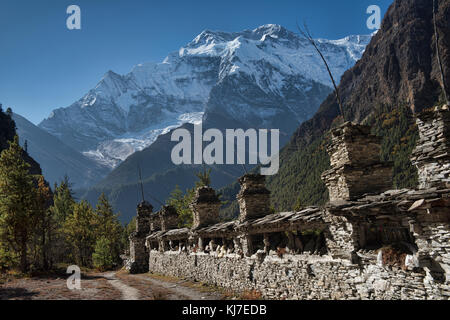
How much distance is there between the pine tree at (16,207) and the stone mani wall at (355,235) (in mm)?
16761

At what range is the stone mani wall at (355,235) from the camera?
7.00 meters

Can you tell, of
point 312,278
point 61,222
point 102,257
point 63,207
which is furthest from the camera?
point 63,207

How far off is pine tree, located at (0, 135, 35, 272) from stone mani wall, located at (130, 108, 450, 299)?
16.8m

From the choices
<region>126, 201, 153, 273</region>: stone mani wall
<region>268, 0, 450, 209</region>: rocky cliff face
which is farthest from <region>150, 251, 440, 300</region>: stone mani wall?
<region>268, 0, 450, 209</region>: rocky cliff face

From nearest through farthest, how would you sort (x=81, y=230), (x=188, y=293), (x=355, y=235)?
(x=355, y=235) < (x=188, y=293) < (x=81, y=230)

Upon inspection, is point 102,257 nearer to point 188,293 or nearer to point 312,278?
point 188,293

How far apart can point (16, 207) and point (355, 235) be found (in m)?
24.3

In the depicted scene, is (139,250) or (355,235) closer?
(355,235)

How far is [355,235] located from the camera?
901 cm

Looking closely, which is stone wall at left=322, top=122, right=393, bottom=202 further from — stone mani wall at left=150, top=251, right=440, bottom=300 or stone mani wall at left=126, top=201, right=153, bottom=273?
stone mani wall at left=126, top=201, right=153, bottom=273

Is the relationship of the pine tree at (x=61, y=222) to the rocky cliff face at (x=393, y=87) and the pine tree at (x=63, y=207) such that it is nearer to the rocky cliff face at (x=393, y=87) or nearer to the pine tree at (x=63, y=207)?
the pine tree at (x=63, y=207)

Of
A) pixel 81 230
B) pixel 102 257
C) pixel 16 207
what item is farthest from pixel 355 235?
pixel 81 230

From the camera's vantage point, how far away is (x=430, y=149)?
759 centimetres
